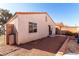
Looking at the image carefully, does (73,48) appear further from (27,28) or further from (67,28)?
(27,28)

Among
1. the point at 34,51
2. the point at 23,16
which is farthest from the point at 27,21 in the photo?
the point at 34,51

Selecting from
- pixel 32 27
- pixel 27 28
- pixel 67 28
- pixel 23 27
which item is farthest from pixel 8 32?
pixel 67 28

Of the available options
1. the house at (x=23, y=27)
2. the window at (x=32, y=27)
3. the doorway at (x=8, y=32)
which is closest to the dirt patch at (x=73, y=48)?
the house at (x=23, y=27)

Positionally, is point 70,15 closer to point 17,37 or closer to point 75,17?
point 75,17

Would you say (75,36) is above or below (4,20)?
below

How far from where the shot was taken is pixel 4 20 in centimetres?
643

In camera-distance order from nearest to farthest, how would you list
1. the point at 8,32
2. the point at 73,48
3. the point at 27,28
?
the point at 73,48 < the point at 8,32 < the point at 27,28

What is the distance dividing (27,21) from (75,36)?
2.99 m

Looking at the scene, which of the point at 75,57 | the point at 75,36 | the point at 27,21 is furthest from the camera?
the point at 27,21

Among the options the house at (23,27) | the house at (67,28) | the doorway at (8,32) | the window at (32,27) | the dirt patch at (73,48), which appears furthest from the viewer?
the window at (32,27)

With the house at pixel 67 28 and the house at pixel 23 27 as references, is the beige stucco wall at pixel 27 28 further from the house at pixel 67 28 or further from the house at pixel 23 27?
the house at pixel 67 28

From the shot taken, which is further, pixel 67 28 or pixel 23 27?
pixel 23 27

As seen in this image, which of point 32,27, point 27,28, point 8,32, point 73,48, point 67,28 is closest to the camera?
point 67,28

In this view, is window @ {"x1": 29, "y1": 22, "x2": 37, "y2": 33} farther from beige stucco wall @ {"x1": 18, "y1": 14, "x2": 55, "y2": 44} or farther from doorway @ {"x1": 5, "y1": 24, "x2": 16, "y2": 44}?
doorway @ {"x1": 5, "y1": 24, "x2": 16, "y2": 44}
